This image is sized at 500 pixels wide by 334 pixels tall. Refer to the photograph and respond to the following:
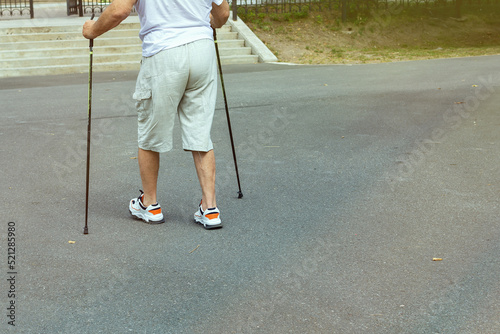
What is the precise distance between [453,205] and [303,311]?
2218 mm

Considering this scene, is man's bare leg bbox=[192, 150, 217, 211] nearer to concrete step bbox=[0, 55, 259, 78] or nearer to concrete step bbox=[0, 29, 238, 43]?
concrete step bbox=[0, 55, 259, 78]

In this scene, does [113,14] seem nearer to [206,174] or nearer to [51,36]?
[206,174]

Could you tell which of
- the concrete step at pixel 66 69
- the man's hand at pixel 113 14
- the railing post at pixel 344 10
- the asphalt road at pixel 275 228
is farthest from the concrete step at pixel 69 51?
the man's hand at pixel 113 14

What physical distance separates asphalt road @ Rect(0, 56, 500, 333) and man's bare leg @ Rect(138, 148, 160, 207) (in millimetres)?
219

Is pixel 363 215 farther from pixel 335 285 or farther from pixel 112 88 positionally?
pixel 112 88

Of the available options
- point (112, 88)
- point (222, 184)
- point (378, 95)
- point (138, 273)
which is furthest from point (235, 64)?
point (138, 273)

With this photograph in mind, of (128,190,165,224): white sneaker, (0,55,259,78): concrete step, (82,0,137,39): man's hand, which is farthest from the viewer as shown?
(0,55,259,78): concrete step

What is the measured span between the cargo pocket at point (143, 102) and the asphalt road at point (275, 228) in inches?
32.1

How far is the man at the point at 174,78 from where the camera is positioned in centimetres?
434

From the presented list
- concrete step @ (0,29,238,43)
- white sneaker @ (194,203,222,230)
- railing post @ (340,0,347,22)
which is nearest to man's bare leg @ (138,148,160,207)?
white sneaker @ (194,203,222,230)

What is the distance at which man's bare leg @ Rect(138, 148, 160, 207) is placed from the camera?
4.72 metres

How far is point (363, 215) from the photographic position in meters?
4.95

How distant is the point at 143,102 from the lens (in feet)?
14.9

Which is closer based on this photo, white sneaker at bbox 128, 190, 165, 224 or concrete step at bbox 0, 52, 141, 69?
white sneaker at bbox 128, 190, 165, 224
